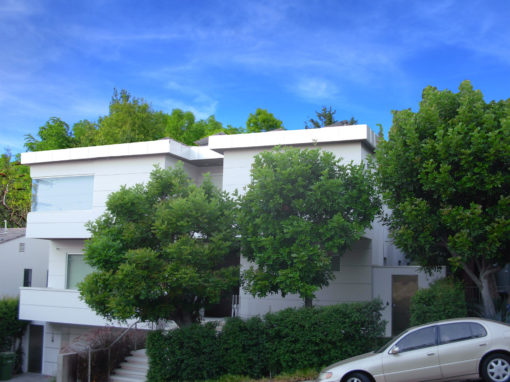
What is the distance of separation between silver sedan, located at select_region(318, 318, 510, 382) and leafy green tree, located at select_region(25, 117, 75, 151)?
40.2 metres

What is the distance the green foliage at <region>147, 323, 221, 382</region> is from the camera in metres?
13.9

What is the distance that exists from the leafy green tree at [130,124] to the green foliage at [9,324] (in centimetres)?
1473

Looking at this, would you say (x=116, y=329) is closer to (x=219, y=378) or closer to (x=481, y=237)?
(x=219, y=378)

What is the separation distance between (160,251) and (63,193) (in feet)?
29.9

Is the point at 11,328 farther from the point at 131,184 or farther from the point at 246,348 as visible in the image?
the point at 246,348

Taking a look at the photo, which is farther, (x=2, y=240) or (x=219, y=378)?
(x=2, y=240)

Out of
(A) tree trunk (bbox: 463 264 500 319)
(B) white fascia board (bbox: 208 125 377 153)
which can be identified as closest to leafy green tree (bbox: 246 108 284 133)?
(B) white fascia board (bbox: 208 125 377 153)

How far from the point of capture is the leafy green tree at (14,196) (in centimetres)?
4119

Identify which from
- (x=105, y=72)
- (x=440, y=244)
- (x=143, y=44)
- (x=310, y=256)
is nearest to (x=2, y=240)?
(x=105, y=72)

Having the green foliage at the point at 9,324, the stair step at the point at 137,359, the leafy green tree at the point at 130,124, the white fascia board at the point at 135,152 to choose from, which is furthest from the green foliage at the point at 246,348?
the leafy green tree at the point at 130,124

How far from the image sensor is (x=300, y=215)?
46.1 feet

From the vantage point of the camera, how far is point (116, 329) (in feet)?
59.2

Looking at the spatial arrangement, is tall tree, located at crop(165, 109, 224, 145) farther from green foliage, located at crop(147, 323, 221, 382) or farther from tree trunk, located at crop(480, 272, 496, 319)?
tree trunk, located at crop(480, 272, 496, 319)

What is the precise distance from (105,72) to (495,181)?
1859 centimetres
